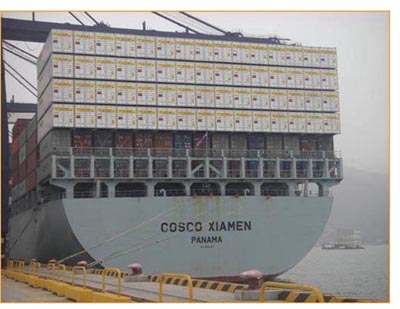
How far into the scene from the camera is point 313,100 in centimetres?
2609

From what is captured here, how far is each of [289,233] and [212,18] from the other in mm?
9784

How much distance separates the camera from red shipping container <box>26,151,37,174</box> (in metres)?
27.6

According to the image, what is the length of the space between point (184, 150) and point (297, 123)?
4239 millimetres

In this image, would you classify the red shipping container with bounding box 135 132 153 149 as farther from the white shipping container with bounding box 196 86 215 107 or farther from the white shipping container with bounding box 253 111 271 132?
the white shipping container with bounding box 253 111 271 132

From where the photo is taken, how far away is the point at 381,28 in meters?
15.1

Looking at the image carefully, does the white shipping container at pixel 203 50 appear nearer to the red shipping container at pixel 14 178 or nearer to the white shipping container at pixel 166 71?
the white shipping container at pixel 166 71

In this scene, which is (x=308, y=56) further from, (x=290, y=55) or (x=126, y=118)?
(x=126, y=118)

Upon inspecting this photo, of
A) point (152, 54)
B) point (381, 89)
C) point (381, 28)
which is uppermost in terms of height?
point (152, 54)

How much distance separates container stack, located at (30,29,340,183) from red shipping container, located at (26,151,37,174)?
4.43 feet

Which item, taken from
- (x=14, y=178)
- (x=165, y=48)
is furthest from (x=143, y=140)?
(x=14, y=178)

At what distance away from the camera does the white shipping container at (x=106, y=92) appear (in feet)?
79.0

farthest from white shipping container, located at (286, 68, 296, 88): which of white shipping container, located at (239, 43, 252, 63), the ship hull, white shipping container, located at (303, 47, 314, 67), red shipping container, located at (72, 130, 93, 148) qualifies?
red shipping container, located at (72, 130, 93, 148)
